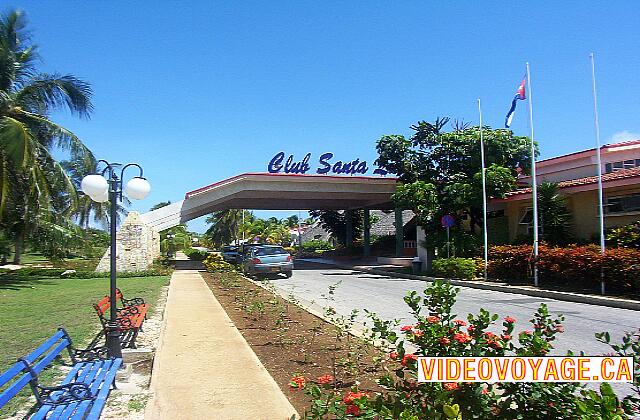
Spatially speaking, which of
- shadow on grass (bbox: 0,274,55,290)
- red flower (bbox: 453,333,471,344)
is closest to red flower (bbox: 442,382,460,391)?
red flower (bbox: 453,333,471,344)

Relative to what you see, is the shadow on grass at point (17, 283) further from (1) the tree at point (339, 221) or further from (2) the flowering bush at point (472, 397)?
(1) the tree at point (339, 221)

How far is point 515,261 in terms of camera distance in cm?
1847

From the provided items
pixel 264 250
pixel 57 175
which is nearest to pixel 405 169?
pixel 264 250

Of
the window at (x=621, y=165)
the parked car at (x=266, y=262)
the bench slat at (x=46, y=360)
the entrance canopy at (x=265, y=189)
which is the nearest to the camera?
the bench slat at (x=46, y=360)

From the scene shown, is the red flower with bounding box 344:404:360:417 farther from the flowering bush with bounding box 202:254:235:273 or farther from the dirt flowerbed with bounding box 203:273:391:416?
the flowering bush with bounding box 202:254:235:273

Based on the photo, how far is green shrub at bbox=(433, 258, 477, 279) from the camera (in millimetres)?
20625

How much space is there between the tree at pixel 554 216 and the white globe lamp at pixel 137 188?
16627 mm

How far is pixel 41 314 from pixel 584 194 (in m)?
18.9

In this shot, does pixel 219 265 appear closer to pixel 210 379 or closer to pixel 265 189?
pixel 265 189

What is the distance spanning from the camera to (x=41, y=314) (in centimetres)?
1186

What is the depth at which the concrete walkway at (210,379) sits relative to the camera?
4.96 m

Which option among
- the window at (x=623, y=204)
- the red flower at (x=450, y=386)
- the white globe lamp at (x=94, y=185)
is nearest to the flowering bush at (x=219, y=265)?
the white globe lamp at (x=94, y=185)

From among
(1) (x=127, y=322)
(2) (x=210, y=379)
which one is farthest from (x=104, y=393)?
(1) (x=127, y=322)

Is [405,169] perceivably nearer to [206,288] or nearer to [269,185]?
[269,185]
